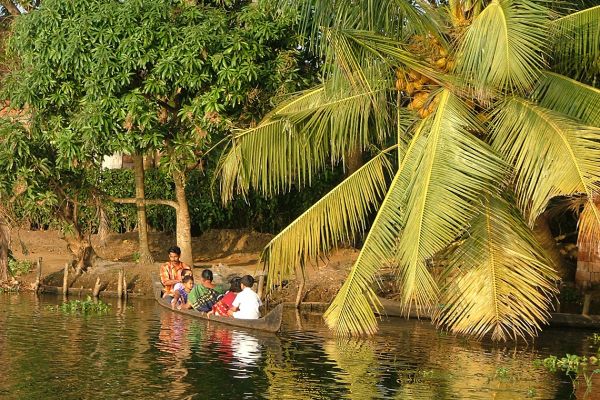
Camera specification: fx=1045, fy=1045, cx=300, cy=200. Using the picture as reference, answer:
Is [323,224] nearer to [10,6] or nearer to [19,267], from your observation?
[19,267]

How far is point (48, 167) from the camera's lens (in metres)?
24.7

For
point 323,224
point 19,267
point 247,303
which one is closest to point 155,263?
point 19,267

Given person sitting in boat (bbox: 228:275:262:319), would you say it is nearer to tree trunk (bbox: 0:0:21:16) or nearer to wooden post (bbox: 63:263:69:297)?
wooden post (bbox: 63:263:69:297)

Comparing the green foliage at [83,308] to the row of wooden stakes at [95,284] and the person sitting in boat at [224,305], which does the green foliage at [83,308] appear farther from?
the person sitting in boat at [224,305]

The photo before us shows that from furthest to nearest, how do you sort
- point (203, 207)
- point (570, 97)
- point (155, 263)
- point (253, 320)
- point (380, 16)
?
point (203, 207) → point (155, 263) → point (253, 320) → point (380, 16) → point (570, 97)

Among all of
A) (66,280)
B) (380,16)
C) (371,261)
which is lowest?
(66,280)

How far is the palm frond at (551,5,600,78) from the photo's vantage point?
16484mm

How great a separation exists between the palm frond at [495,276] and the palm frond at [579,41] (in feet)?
9.16

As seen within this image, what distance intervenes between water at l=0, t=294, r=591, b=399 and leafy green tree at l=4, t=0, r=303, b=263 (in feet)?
13.5

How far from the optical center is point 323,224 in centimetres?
1753

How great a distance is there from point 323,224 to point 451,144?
9.58 ft

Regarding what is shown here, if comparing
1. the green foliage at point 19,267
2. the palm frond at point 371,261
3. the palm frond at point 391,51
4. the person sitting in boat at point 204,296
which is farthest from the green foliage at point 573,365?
the green foliage at point 19,267

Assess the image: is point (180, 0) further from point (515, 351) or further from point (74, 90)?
point (515, 351)

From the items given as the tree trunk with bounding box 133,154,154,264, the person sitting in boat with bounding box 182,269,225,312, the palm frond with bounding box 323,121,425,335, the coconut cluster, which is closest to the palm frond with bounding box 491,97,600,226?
the coconut cluster
